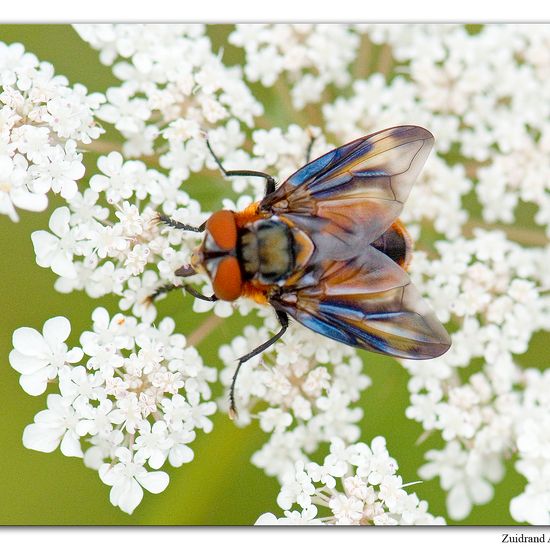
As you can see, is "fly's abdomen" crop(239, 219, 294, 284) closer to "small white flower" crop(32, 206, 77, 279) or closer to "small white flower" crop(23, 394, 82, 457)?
"small white flower" crop(32, 206, 77, 279)

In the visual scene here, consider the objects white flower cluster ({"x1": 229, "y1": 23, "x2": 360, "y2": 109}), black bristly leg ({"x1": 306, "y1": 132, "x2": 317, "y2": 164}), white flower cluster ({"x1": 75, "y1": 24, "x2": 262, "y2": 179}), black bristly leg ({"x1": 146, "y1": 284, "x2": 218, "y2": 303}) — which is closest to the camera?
black bristly leg ({"x1": 146, "y1": 284, "x2": 218, "y2": 303})

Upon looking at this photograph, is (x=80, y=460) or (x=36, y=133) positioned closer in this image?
(x=36, y=133)

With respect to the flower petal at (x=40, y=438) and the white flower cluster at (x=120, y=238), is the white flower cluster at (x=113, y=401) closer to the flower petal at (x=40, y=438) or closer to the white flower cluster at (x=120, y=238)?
the flower petal at (x=40, y=438)

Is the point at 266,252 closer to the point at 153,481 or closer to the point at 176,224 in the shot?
the point at 176,224

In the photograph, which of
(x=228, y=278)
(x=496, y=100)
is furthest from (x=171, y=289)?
(x=496, y=100)

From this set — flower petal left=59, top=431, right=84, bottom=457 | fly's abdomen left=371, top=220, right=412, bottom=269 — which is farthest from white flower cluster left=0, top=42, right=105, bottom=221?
fly's abdomen left=371, top=220, right=412, bottom=269
